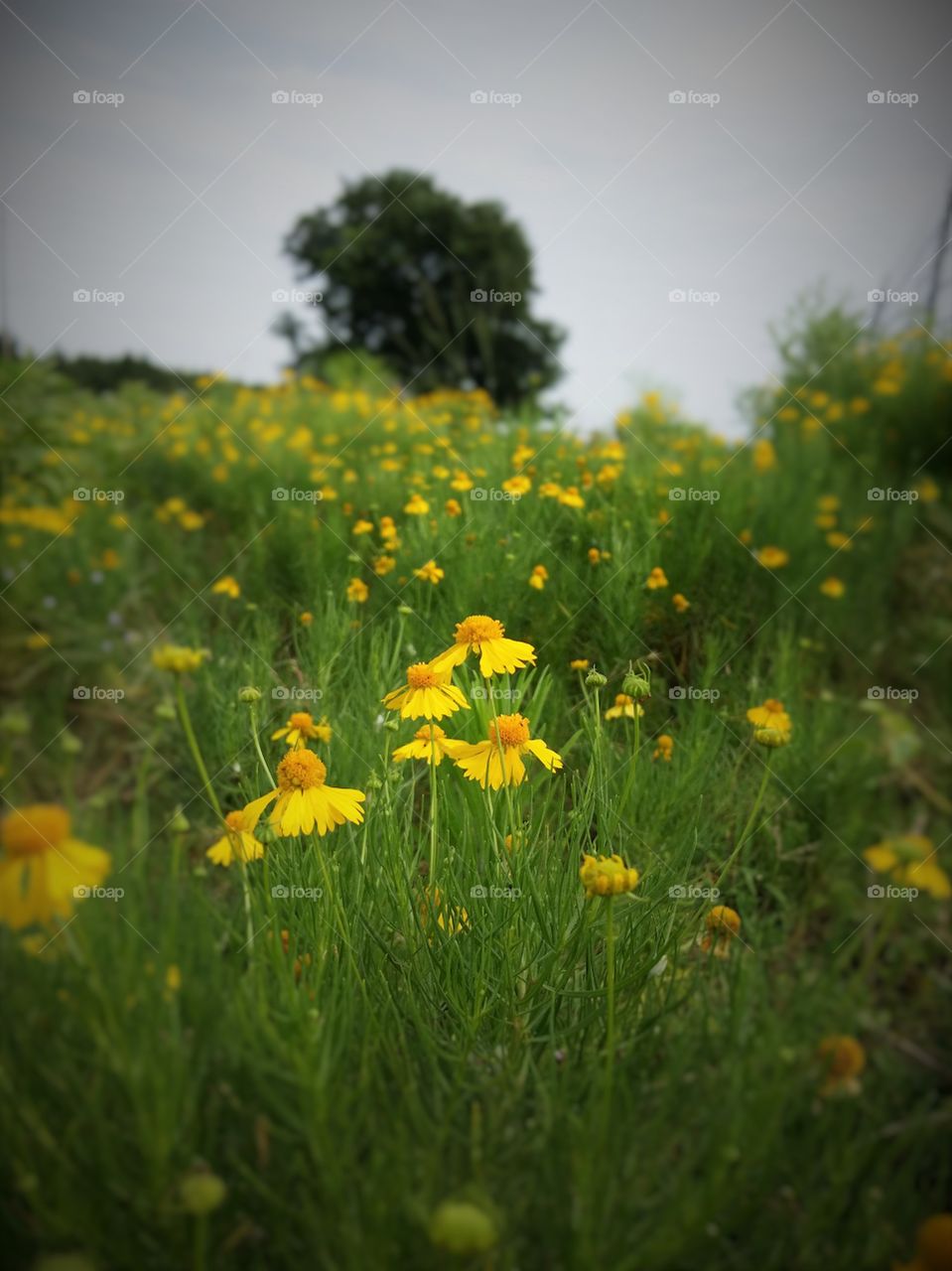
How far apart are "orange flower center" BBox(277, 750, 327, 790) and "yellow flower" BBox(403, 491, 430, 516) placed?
83cm

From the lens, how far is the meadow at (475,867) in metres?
0.63

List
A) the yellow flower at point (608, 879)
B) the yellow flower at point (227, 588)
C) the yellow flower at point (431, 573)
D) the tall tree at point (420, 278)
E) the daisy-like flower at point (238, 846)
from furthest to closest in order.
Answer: the tall tree at point (420, 278) → the yellow flower at point (227, 588) → the yellow flower at point (431, 573) → the daisy-like flower at point (238, 846) → the yellow flower at point (608, 879)

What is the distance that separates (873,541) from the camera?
7.34 ft

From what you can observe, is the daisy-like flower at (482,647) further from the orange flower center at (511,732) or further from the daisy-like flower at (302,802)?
the daisy-like flower at (302,802)

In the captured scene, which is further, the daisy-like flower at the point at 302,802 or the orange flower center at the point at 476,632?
the orange flower center at the point at 476,632

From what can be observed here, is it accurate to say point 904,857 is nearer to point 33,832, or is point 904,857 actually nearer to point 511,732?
point 511,732

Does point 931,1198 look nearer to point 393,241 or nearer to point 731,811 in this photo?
point 731,811

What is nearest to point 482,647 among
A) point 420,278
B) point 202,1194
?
point 202,1194

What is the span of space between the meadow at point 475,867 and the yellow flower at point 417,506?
23 millimetres

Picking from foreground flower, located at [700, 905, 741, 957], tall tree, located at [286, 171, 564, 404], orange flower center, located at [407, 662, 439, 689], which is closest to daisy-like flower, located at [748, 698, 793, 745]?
foreground flower, located at [700, 905, 741, 957]

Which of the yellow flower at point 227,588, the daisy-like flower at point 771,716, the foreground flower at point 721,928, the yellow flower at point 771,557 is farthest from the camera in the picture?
the yellow flower at point 771,557

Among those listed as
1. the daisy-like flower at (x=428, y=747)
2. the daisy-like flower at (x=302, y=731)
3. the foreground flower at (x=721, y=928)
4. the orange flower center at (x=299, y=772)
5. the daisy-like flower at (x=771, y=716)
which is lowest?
the foreground flower at (x=721, y=928)

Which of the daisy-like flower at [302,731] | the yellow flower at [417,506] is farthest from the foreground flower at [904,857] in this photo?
the yellow flower at [417,506]

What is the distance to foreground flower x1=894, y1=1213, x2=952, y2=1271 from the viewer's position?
578mm
